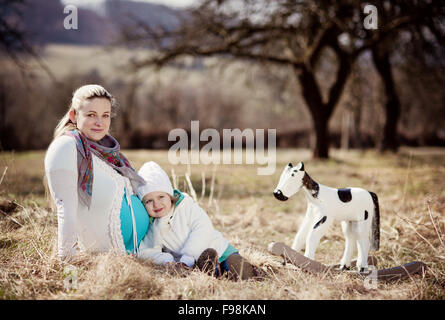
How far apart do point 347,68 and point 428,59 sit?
2.46 m

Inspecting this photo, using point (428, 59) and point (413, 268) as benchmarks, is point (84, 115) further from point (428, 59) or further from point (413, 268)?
point (428, 59)

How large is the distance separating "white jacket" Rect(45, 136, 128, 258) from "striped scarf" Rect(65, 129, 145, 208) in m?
0.04

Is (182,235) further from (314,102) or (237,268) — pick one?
(314,102)

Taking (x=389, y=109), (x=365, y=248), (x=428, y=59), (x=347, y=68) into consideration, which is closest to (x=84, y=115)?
(x=365, y=248)

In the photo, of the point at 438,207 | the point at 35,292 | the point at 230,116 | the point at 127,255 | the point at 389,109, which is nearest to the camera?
the point at 35,292

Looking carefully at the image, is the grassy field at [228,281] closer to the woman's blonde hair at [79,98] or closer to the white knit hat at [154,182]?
the white knit hat at [154,182]

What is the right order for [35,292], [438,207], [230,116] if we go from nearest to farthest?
[35,292]
[438,207]
[230,116]

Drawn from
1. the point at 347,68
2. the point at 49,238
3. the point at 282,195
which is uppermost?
the point at 347,68

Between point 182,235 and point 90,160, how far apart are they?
869mm

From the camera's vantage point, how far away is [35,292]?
7.21ft

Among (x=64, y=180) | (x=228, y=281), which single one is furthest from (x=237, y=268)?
(x=64, y=180)

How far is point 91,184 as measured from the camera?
2.37 meters

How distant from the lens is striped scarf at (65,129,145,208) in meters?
2.32

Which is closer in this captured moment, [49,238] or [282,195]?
[282,195]
